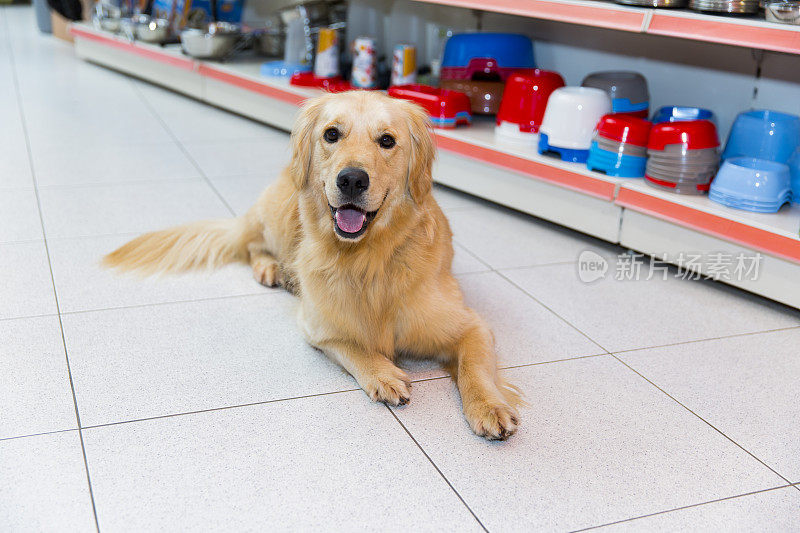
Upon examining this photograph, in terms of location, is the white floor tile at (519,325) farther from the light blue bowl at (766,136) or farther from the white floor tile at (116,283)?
the light blue bowl at (766,136)

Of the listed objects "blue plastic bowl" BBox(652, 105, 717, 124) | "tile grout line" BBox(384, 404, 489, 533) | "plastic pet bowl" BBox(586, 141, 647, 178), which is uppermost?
"blue plastic bowl" BBox(652, 105, 717, 124)

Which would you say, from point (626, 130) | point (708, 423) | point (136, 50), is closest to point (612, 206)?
point (626, 130)

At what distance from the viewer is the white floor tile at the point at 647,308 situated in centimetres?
213

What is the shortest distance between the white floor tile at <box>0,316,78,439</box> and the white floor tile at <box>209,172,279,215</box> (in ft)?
3.62

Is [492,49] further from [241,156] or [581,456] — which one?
[581,456]

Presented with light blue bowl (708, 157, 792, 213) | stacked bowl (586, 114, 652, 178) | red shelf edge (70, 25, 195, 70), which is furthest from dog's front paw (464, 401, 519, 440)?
red shelf edge (70, 25, 195, 70)

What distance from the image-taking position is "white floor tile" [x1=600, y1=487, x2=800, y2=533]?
4.42 feet

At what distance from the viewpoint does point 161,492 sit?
1379 mm

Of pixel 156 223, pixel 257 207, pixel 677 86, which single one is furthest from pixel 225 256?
pixel 677 86

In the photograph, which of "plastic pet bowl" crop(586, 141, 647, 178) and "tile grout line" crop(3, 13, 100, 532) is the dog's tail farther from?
"plastic pet bowl" crop(586, 141, 647, 178)

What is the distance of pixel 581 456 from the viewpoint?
155 cm

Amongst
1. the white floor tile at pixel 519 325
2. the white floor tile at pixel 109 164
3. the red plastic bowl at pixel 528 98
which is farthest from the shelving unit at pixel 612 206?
the white floor tile at pixel 109 164

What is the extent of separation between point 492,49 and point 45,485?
2.71 m

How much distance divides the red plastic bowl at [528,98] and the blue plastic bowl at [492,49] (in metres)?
0.41
